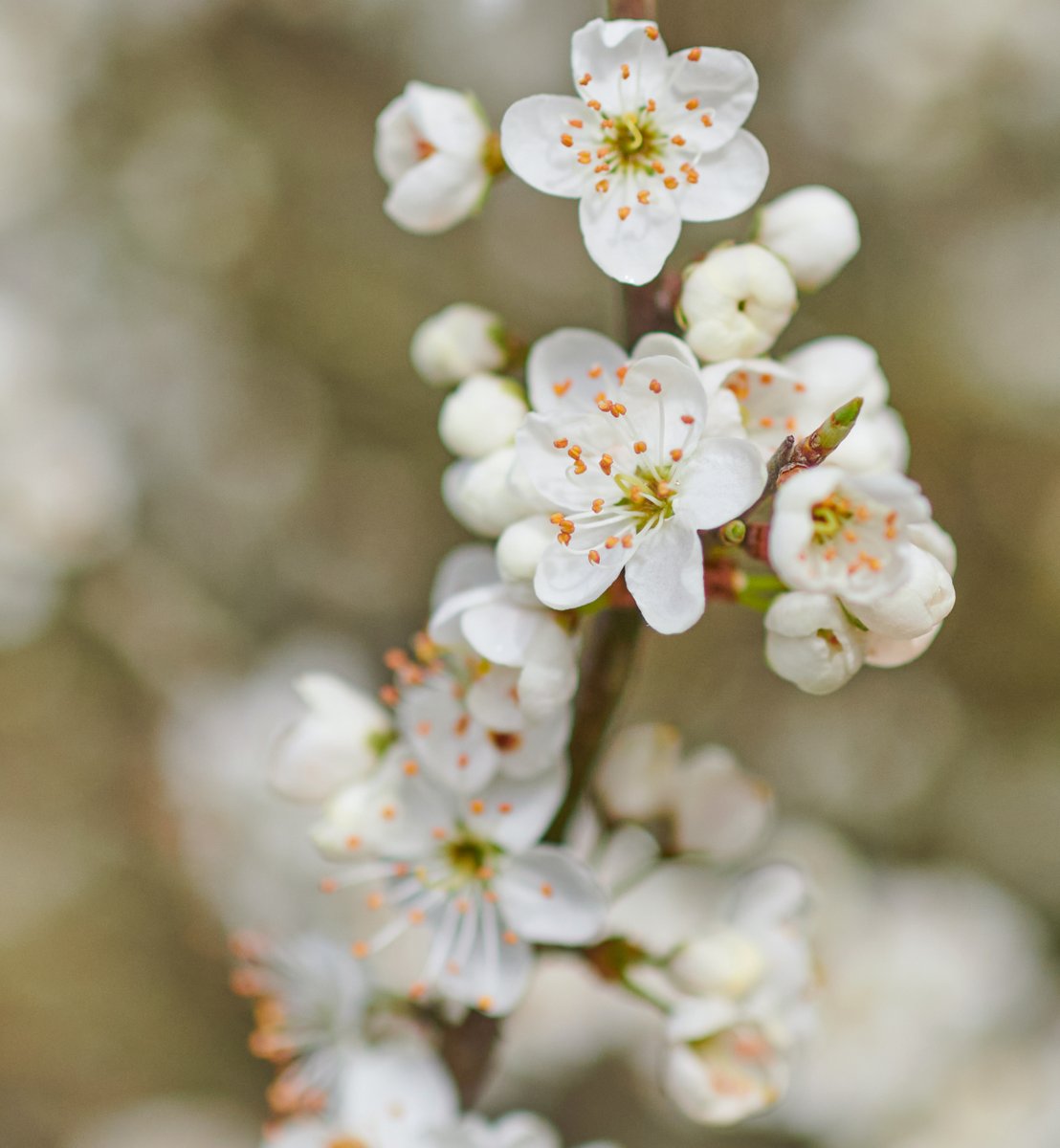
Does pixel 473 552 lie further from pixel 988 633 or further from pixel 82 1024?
pixel 82 1024

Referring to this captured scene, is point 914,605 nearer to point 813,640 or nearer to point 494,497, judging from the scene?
point 813,640

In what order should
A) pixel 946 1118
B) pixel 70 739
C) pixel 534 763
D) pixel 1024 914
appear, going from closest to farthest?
1. pixel 534 763
2. pixel 946 1118
3. pixel 1024 914
4. pixel 70 739

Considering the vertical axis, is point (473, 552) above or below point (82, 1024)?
above

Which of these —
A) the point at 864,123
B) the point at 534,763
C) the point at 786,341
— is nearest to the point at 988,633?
the point at 786,341

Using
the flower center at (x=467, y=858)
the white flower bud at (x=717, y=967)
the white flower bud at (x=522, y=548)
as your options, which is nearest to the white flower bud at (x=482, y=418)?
the white flower bud at (x=522, y=548)

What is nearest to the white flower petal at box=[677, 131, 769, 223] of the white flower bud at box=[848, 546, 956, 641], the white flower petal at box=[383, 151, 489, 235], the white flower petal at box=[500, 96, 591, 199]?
the white flower petal at box=[500, 96, 591, 199]

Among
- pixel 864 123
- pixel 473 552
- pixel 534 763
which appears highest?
pixel 864 123
